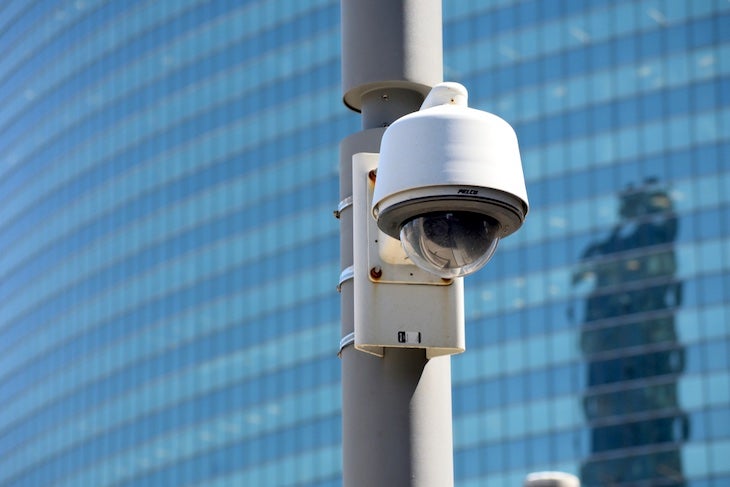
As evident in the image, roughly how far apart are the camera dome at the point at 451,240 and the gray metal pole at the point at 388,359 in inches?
16.7

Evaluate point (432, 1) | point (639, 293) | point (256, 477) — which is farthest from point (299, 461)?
point (432, 1)

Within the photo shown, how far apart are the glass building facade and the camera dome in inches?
2745

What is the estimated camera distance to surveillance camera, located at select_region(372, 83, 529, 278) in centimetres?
425

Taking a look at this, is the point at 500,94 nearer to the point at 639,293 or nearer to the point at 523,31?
the point at 523,31

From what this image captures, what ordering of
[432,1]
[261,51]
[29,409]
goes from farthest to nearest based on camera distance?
[29,409], [261,51], [432,1]

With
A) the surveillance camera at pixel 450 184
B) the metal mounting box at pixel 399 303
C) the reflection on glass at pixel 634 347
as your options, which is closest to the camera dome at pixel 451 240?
the surveillance camera at pixel 450 184

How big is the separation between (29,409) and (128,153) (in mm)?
15806

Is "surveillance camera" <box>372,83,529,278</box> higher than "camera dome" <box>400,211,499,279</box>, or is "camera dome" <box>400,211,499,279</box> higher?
"surveillance camera" <box>372,83,529,278</box>

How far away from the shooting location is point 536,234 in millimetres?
80000

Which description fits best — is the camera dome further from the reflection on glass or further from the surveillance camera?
the reflection on glass

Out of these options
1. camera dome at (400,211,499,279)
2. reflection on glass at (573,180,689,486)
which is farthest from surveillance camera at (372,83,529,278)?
reflection on glass at (573,180,689,486)

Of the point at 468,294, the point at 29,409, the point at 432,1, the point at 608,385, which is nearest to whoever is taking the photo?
the point at 432,1

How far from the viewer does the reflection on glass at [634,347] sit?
245 ft

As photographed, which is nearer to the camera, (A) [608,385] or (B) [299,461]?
(A) [608,385]
